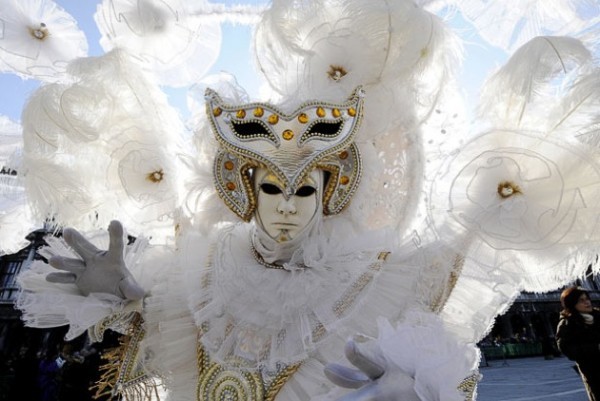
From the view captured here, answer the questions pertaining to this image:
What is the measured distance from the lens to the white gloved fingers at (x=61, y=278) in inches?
55.0

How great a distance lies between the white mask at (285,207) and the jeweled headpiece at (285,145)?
0.13 ft

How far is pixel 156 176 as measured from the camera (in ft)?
5.72

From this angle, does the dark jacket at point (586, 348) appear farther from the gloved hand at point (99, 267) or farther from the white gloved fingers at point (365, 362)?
the gloved hand at point (99, 267)

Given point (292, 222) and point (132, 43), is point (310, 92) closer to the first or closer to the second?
point (292, 222)

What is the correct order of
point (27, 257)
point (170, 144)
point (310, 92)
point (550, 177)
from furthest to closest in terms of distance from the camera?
1. point (27, 257)
2. point (170, 144)
3. point (310, 92)
4. point (550, 177)

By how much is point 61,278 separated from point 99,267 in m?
0.12

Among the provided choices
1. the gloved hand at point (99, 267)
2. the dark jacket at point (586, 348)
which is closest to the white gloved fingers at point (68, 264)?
the gloved hand at point (99, 267)

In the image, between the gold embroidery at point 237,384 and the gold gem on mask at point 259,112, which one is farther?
the gold gem on mask at point 259,112

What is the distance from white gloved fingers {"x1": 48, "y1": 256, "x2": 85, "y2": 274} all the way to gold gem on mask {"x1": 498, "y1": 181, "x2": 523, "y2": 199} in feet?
4.72

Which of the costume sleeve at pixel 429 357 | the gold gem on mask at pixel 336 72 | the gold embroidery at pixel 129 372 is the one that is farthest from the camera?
the gold gem on mask at pixel 336 72

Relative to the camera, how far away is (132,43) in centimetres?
187

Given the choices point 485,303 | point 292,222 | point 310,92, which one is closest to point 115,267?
point 292,222

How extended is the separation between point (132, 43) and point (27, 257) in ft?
63.6

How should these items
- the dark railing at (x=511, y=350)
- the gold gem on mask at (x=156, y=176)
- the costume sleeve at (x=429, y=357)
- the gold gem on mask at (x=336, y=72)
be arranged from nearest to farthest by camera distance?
Result: the costume sleeve at (x=429, y=357)
the gold gem on mask at (x=336, y=72)
the gold gem on mask at (x=156, y=176)
the dark railing at (x=511, y=350)
